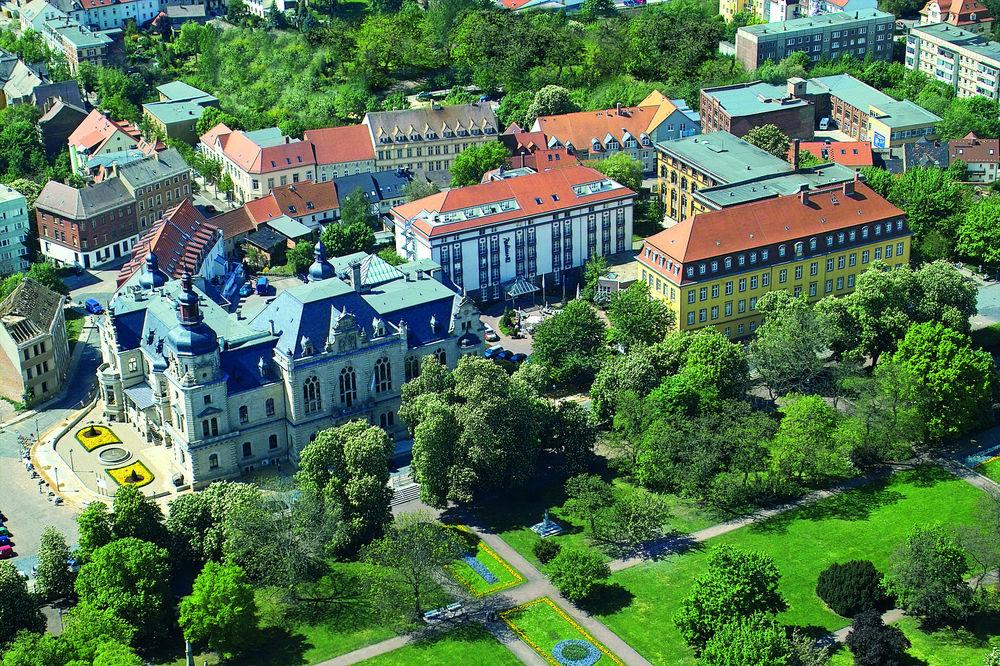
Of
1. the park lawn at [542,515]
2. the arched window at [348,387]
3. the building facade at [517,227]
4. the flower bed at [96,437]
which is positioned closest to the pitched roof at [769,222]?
the building facade at [517,227]

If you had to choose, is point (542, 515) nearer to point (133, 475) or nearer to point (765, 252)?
point (133, 475)

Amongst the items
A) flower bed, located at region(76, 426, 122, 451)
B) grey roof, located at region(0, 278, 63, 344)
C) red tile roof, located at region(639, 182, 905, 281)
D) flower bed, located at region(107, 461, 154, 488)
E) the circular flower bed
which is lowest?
the circular flower bed

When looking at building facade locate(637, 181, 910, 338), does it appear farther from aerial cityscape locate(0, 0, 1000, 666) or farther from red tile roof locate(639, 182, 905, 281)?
aerial cityscape locate(0, 0, 1000, 666)

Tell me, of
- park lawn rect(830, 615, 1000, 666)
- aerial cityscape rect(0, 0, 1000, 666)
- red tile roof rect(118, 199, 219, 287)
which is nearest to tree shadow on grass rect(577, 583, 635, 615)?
aerial cityscape rect(0, 0, 1000, 666)

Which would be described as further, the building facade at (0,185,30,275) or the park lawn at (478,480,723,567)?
the building facade at (0,185,30,275)

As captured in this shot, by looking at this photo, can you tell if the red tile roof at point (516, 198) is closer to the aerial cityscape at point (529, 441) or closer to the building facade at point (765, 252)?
the aerial cityscape at point (529, 441)

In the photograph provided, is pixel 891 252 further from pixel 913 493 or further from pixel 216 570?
pixel 216 570

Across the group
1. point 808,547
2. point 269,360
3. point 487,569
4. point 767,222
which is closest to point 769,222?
point 767,222

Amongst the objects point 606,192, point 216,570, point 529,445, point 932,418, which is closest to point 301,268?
point 606,192
